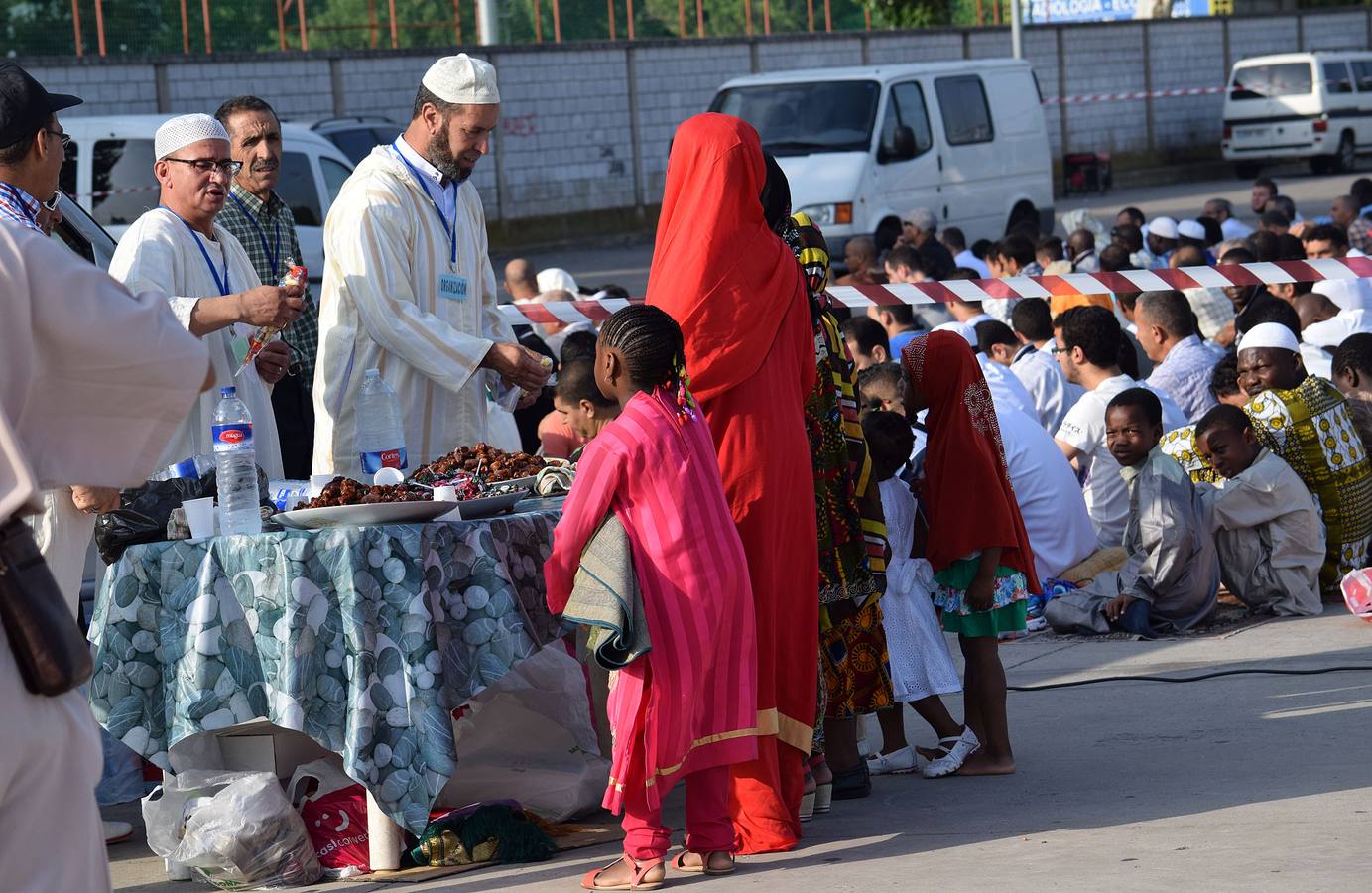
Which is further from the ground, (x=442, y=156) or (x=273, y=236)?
(x=442, y=156)

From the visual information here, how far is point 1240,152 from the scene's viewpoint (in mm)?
35500

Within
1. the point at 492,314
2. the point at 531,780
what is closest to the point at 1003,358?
the point at 492,314

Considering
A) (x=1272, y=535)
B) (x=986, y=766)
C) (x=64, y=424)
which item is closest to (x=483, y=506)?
(x=986, y=766)

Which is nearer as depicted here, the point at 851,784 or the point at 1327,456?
the point at 851,784

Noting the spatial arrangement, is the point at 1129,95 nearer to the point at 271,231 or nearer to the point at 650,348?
the point at 271,231

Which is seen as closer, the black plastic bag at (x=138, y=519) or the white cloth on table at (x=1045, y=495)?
the black plastic bag at (x=138, y=519)

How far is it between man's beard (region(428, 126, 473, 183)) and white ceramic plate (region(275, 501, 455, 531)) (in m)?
1.72

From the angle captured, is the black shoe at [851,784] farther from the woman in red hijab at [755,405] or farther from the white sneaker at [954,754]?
the woman in red hijab at [755,405]

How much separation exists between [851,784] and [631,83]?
84.5 ft

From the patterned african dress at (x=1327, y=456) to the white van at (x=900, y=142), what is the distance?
9.54 meters

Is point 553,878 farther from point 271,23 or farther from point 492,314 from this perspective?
point 271,23

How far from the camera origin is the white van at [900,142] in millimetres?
18109

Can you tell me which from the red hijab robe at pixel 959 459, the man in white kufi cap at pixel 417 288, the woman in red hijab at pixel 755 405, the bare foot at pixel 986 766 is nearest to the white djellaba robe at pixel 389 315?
the man in white kufi cap at pixel 417 288

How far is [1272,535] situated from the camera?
789 centimetres
